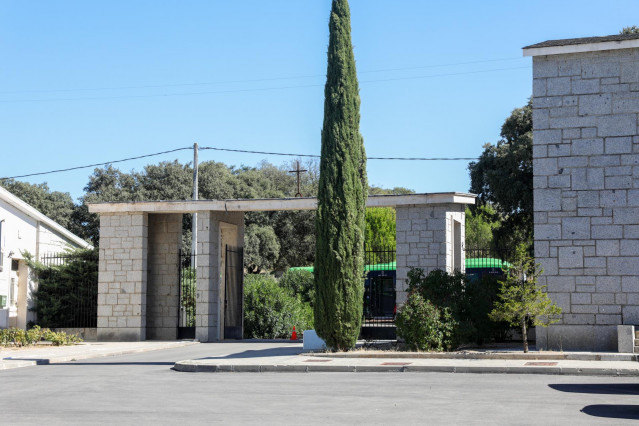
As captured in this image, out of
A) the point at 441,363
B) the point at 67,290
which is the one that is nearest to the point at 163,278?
the point at 67,290

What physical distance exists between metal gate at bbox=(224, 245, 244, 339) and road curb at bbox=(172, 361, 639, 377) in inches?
336

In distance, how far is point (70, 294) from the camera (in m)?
23.7

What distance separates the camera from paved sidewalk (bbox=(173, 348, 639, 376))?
12.7m

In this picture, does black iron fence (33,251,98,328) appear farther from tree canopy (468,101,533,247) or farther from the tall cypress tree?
tree canopy (468,101,533,247)

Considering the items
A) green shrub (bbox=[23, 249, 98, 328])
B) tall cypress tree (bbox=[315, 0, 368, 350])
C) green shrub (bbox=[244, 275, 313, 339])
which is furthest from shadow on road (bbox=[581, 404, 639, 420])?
green shrub (bbox=[23, 249, 98, 328])

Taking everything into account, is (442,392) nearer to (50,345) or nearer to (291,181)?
(50,345)

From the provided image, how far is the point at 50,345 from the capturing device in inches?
835

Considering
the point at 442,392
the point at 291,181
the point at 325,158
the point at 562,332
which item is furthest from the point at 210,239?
the point at 291,181

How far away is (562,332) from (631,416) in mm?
7413

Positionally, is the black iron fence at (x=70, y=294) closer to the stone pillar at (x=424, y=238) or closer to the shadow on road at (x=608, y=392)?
the stone pillar at (x=424, y=238)

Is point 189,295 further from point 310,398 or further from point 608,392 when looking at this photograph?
point 608,392

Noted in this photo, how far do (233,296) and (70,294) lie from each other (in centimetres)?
508

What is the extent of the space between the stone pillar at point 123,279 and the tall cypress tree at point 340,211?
771cm

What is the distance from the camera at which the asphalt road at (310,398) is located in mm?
8242
